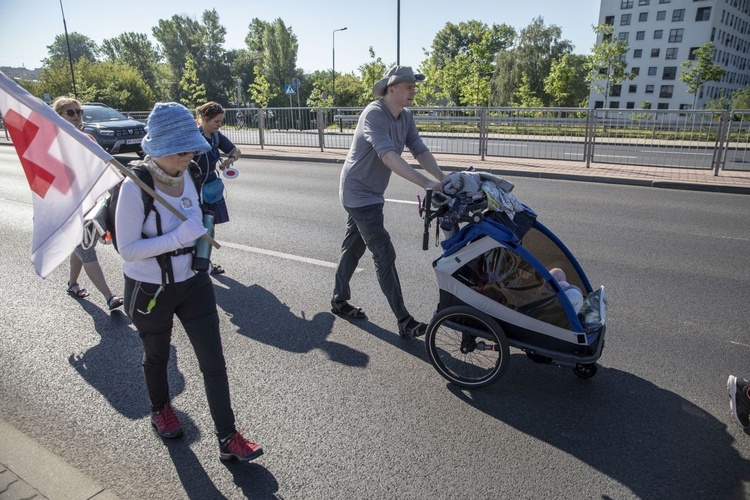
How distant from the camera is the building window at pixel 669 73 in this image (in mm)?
77738

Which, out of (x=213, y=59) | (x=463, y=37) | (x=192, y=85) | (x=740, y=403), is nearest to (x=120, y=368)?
(x=740, y=403)

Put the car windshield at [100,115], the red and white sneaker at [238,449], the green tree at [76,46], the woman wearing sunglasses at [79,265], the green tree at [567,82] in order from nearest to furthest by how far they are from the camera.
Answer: the red and white sneaker at [238,449], the woman wearing sunglasses at [79,265], the car windshield at [100,115], the green tree at [567,82], the green tree at [76,46]

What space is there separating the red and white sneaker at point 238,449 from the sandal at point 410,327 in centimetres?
172

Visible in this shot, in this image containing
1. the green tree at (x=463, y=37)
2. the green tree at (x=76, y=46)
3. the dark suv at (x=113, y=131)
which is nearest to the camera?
the dark suv at (x=113, y=131)

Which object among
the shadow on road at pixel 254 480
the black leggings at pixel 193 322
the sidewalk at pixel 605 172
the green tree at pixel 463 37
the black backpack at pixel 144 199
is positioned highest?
the green tree at pixel 463 37

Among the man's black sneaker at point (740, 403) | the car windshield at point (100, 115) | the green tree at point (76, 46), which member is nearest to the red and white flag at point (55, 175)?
the man's black sneaker at point (740, 403)

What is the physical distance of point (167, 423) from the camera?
3010 millimetres

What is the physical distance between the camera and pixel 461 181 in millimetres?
3322

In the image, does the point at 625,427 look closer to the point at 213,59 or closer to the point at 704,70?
the point at 704,70

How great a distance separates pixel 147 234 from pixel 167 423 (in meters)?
1.18

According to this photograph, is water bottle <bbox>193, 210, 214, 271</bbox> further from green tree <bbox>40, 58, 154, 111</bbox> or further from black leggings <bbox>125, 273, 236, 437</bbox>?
green tree <bbox>40, 58, 154, 111</bbox>

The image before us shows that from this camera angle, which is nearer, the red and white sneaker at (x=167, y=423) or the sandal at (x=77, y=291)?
the red and white sneaker at (x=167, y=423)

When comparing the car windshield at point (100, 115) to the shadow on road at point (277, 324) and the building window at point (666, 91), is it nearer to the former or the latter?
the shadow on road at point (277, 324)

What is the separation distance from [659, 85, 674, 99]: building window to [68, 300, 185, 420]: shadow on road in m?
90.2
